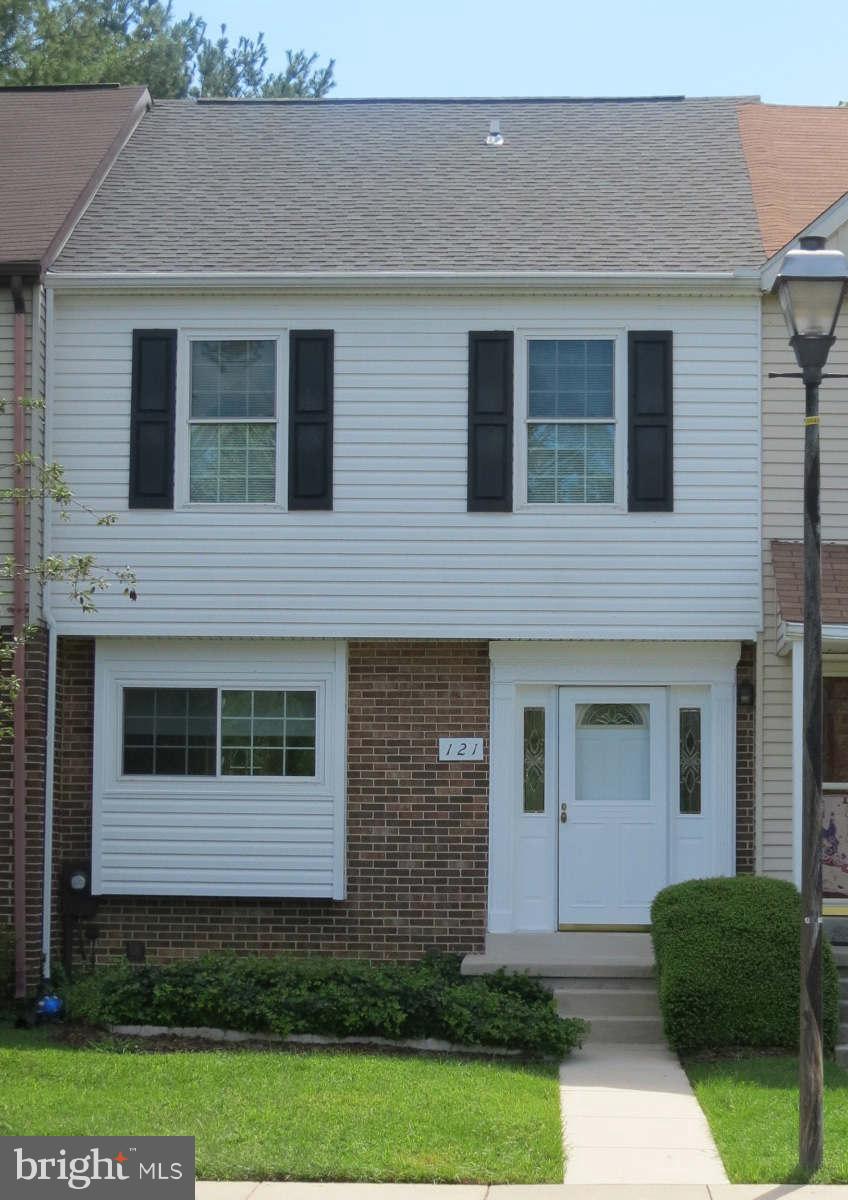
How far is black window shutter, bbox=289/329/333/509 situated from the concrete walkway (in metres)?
4.81

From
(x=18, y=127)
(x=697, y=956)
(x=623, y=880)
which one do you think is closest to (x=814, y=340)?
(x=697, y=956)

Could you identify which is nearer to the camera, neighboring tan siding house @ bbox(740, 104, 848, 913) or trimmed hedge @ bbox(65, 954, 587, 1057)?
trimmed hedge @ bbox(65, 954, 587, 1057)

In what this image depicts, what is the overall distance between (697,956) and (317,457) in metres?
4.93

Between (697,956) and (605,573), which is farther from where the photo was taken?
(605,573)

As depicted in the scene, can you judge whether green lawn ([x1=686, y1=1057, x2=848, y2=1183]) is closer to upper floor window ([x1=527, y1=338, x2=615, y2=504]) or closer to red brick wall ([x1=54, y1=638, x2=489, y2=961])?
red brick wall ([x1=54, y1=638, x2=489, y2=961])

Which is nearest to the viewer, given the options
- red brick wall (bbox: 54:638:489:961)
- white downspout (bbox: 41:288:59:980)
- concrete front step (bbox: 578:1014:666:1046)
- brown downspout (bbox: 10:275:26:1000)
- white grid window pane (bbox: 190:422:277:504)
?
concrete front step (bbox: 578:1014:666:1046)

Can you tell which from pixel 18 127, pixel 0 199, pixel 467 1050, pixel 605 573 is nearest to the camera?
pixel 467 1050

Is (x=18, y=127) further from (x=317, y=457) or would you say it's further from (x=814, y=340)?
(x=814, y=340)

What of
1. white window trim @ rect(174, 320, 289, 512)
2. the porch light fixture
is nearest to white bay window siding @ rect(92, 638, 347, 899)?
white window trim @ rect(174, 320, 289, 512)

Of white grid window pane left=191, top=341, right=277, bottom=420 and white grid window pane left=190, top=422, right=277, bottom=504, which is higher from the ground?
white grid window pane left=191, top=341, right=277, bottom=420

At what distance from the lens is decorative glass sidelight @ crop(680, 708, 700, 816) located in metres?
13.0

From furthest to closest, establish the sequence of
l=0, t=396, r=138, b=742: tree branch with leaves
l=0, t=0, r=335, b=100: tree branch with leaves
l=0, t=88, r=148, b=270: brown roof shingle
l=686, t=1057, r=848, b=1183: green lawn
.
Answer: l=0, t=0, r=335, b=100: tree branch with leaves, l=0, t=88, r=148, b=270: brown roof shingle, l=0, t=396, r=138, b=742: tree branch with leaves, l=686, t=1057, r=848, b=1183: green lawn

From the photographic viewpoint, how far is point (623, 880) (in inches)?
510

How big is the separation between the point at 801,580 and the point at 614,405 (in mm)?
2064
